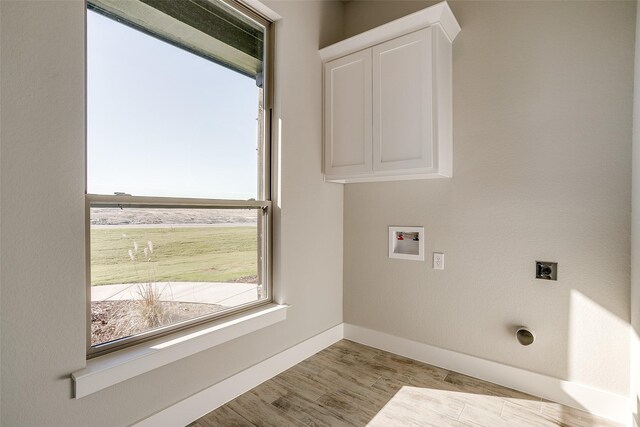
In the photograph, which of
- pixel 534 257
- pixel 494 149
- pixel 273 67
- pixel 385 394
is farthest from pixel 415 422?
pixel 273 67

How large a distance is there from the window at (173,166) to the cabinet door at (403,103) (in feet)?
2.48

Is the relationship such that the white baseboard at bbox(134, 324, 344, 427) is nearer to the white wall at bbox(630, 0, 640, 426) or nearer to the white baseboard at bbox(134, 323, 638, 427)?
the white baseboard at bbox(134, 323, 638, 427)

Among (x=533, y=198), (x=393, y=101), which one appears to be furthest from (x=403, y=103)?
(x=533, y=198)

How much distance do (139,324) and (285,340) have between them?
97cm

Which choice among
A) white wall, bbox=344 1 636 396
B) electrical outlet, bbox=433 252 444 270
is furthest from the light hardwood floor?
electrical outlet, bbox=433 252 444 270

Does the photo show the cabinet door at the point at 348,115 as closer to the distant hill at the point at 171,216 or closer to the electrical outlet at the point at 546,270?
the distant hill at the point at 171,216

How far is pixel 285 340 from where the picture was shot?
2.18 metres

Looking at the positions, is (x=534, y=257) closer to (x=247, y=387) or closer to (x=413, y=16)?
(x=413, y=16)

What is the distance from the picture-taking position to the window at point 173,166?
4.65ft

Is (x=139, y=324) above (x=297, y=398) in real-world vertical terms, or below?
above

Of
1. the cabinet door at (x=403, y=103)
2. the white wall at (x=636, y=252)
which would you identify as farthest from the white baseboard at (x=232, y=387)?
the white wall at (x=636, y=252)

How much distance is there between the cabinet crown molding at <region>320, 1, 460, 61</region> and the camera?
1.88m

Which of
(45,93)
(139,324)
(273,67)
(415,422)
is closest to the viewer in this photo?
(45,93)

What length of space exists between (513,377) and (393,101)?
1.87 meters
